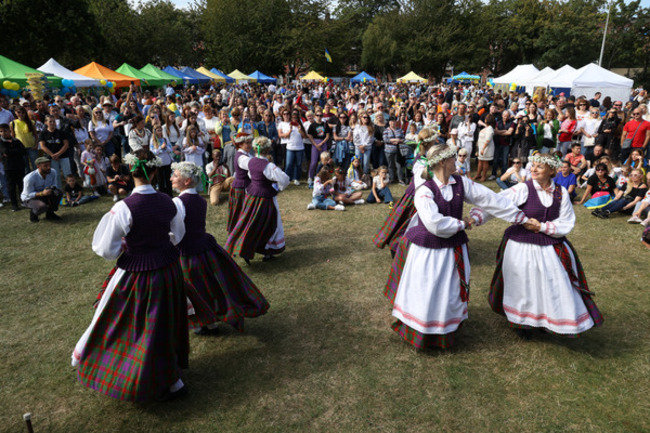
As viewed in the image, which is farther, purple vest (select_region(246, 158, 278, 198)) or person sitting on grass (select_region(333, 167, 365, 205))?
person sitting on grass (select_region(333, 167, 365, 205))

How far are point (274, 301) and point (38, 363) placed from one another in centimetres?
244

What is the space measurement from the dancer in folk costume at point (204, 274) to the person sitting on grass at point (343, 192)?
524 cm

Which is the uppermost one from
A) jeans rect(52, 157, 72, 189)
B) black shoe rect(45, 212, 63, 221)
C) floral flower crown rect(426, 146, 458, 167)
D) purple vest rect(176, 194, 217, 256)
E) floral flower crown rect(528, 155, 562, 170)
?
floral flower crown rect(426, 146, 458, 167)

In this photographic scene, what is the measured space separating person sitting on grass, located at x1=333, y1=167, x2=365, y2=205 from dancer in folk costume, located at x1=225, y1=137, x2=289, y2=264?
329 cm

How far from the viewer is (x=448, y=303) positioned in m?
4.08

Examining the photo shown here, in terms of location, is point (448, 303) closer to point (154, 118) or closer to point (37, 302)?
point (37, 302)

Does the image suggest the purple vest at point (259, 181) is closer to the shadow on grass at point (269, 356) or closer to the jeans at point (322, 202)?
the shadow on grass at point (269, 356)

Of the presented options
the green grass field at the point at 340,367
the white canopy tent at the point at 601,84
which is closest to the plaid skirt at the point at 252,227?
the green grass field at the point at 340,367

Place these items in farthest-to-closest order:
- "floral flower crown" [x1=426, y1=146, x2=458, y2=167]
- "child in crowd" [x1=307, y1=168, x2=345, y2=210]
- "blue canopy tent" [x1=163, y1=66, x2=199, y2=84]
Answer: "blue canopy tent" [x1=163, y1=66, x2=199, y2=84]
"child in crowd" [x1=307, y1=168, x2=345, y2=210]
"floral flower crown" [x1=426, y1=146, x2=458, y2=167]

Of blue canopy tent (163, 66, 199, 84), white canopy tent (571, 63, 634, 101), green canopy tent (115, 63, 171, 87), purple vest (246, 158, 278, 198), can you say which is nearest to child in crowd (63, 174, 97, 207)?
purple vest (246, 158, 278, 198)

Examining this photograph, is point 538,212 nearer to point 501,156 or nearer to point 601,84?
point 501,156

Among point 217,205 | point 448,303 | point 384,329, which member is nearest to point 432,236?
point 448,303

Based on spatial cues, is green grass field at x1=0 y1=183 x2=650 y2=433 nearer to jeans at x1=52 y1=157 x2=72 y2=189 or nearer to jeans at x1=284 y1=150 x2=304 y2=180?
jeans at x1=52 y1=157 x2=72 y2=189

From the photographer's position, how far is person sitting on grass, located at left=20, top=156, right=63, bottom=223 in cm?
841
